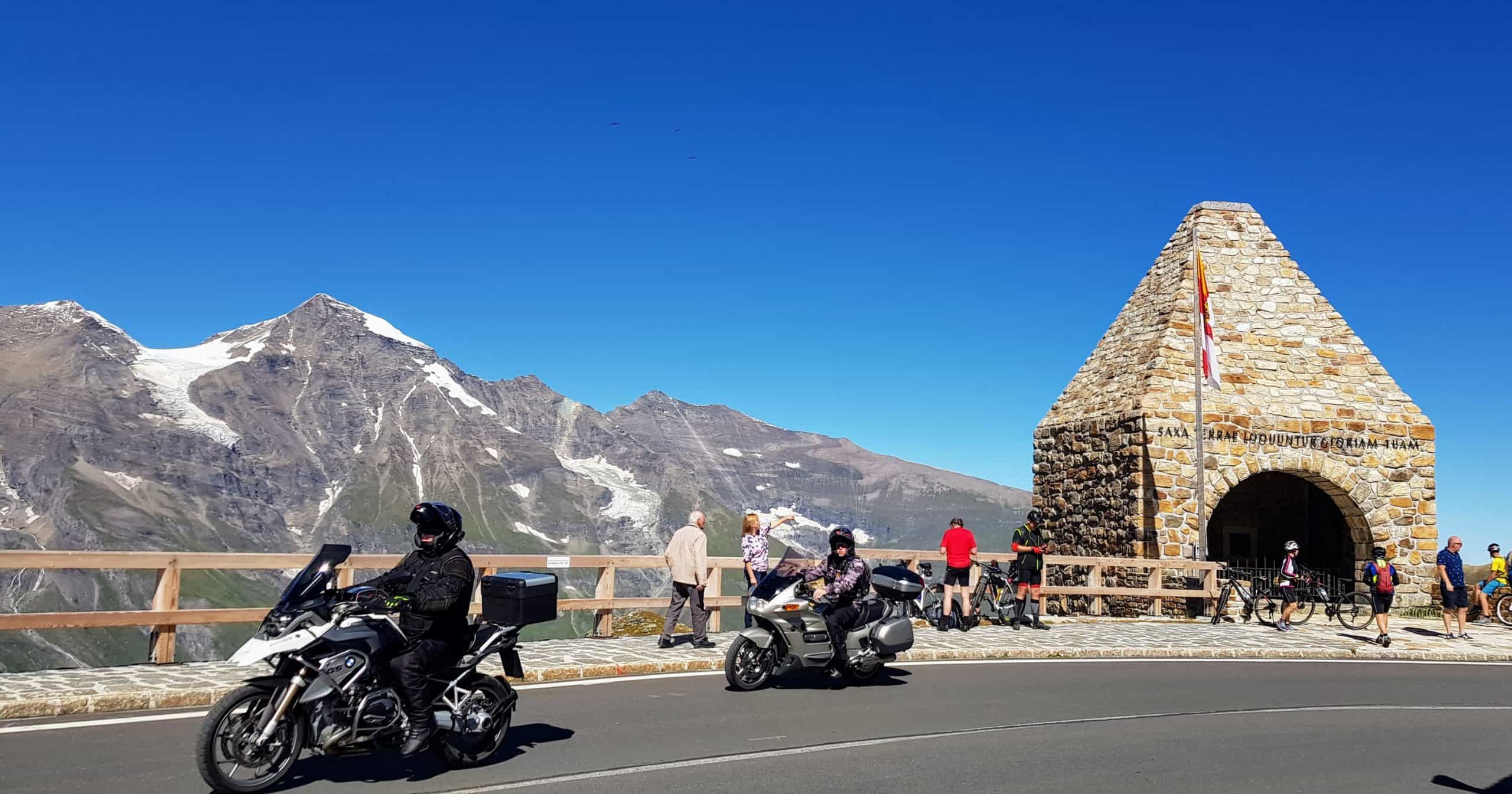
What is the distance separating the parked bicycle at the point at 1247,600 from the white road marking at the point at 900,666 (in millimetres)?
3937

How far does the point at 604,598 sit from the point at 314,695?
27.0 feet

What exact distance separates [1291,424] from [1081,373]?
5.45 meters

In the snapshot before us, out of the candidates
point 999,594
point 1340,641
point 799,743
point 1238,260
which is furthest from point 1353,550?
point 799,743

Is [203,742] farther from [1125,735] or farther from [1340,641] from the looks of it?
[1340,641]

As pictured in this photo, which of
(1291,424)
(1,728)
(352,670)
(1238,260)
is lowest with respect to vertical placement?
(1,728)

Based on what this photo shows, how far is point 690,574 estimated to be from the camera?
13.8 metres

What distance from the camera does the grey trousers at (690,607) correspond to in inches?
551

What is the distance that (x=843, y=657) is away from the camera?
11.8m

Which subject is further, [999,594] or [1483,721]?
[999,594]

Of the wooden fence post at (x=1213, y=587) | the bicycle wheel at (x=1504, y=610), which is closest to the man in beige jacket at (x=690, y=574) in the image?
the wooden fence post at (x=1213, y=587)

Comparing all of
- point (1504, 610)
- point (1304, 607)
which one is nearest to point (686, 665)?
point (1304, 607)

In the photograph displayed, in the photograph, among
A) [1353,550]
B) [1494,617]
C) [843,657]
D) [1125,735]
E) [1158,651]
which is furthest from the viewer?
[1353,550]

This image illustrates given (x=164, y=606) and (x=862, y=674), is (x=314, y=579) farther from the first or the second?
(x=862, y=674)

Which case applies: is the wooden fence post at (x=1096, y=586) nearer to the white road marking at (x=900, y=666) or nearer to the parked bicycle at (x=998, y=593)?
the parked bicycle at (x=998, y=593)
